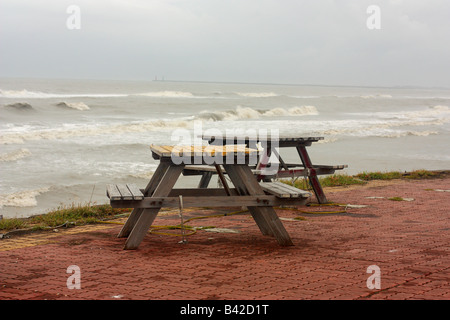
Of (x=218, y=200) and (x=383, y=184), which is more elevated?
(x=218, y=200)

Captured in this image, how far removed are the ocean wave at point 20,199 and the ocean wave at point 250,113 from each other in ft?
112

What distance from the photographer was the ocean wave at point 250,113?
160 feet

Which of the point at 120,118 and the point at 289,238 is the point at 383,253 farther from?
the point at 120,118

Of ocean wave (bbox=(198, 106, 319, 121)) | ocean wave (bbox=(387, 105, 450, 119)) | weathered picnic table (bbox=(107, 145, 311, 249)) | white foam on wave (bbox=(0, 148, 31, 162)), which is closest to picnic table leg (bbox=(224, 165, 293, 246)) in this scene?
weathered picnic table (bbox=(107, 145, 311, 249))

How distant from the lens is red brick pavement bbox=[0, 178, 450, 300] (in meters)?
4.45

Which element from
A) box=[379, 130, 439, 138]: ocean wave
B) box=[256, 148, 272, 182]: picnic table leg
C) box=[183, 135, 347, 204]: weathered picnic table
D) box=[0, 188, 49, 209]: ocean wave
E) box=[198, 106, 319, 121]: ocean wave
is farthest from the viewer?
box=[198, 106, 319, 121]: ocean wave

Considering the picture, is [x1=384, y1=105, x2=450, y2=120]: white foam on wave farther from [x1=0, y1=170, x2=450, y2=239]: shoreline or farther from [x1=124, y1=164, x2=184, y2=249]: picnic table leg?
[x1=124, y1=164, x2=184, y2=249]: picnic table leg

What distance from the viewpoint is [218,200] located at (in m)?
6.12

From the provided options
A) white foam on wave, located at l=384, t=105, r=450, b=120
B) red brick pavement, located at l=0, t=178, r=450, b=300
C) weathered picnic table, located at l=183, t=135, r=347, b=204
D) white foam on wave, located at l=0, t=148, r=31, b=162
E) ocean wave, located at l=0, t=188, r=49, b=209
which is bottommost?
ocean wave, located at l=0, t=188, r=49, b=209

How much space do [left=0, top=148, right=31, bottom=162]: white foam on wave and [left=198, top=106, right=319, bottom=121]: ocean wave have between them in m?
26.4

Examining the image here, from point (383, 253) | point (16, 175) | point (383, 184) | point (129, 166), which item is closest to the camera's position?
point (383, 253)

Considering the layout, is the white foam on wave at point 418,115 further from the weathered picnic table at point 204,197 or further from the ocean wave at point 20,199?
the weathered picnic table at point 204,197
